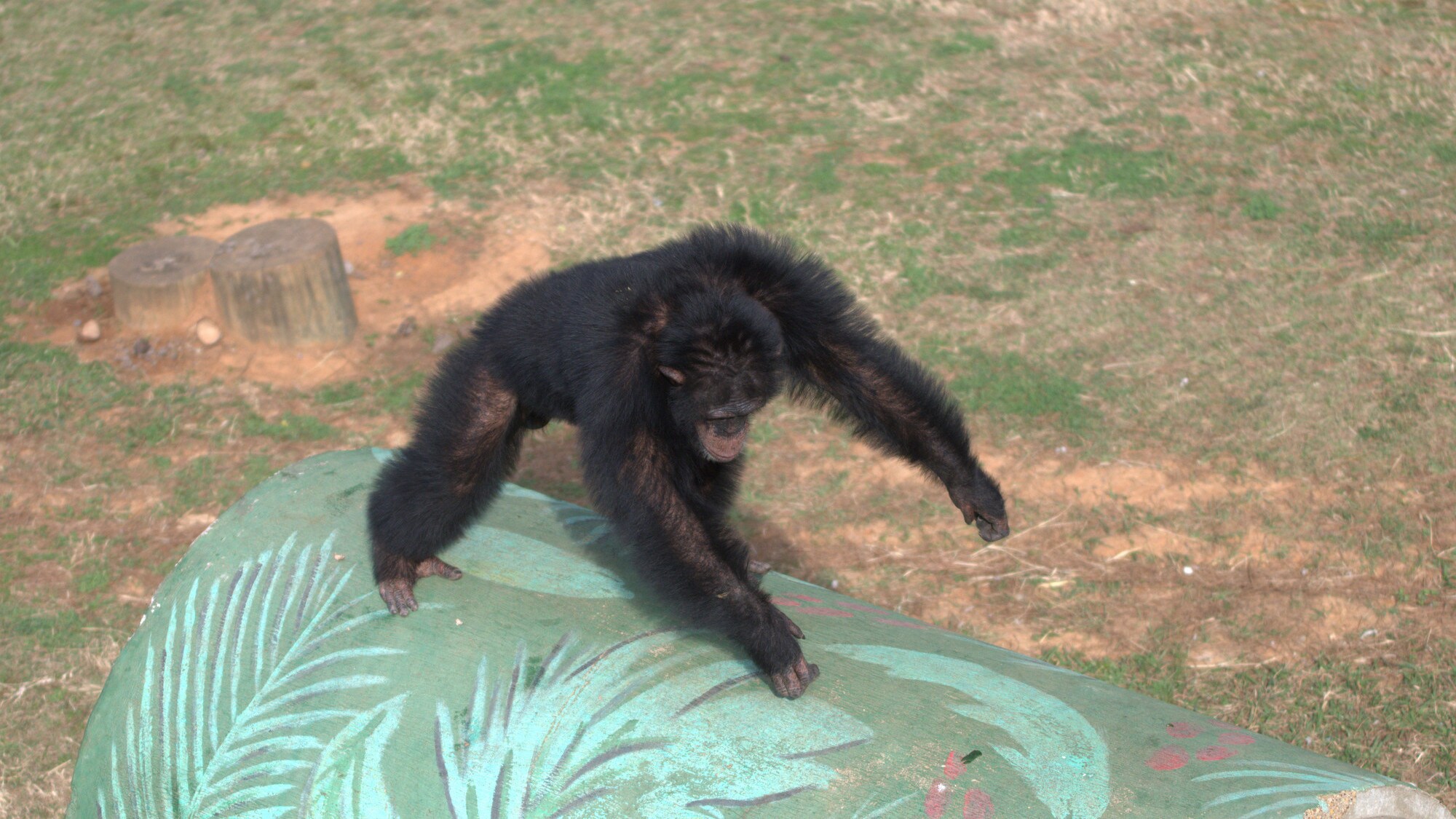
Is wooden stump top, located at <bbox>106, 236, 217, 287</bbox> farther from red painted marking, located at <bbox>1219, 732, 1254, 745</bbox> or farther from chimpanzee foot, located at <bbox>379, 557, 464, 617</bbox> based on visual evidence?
red painted marking, located at <bbox>1219, 732, 1254, 745</bbox>

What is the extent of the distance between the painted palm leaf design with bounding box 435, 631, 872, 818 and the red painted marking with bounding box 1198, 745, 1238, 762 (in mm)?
1087

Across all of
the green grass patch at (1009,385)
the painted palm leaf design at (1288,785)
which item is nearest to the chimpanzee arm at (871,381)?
the painted palm leaf design at (1288,785)

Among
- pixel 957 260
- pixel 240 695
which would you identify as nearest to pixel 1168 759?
pixel 240 695

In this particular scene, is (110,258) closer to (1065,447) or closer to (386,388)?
(386,388)

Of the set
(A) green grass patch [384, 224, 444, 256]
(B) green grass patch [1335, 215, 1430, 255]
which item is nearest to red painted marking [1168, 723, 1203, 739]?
(B) green grass patch [1335, 215, 1430, 255]

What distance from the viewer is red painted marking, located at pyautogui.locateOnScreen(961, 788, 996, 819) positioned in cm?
359

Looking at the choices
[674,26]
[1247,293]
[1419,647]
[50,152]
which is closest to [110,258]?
[50,152]

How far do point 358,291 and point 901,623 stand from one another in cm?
646

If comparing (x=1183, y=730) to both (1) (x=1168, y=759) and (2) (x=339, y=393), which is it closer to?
(1) (x=1168, y=759)

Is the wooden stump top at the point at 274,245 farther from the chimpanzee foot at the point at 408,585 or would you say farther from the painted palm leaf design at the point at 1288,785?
the painted palm leaf design at the point at 1288,785

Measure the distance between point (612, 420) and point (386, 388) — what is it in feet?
15.3

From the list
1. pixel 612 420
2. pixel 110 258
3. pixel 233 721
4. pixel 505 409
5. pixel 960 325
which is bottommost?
pixel 110 258

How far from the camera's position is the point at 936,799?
365cm

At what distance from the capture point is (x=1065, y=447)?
752 cm
